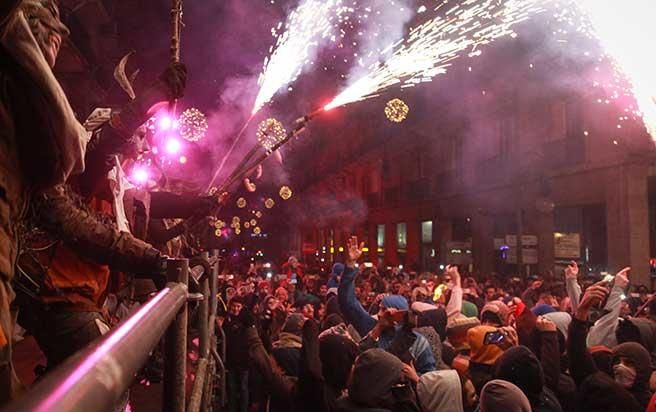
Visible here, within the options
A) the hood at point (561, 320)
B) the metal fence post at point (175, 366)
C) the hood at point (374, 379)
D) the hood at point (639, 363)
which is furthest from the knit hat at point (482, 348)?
the metal fence post at point (175, 366)

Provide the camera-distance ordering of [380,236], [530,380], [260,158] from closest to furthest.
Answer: [530,380] → [260,158] → [380,236]

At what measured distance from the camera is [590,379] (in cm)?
404

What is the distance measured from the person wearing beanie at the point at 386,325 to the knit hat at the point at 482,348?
362 millimetres

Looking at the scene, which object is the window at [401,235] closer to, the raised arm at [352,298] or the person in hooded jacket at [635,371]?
the raised arm at [352,298]

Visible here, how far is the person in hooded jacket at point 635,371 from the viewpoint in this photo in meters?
4.39

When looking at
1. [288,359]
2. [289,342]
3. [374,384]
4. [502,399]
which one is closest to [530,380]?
[502,399]

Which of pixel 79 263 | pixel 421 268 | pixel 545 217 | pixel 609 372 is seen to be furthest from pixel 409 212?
pixel 79 263

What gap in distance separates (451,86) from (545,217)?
8.25 metres

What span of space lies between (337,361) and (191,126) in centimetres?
844

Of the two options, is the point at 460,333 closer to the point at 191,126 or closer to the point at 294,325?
the point at 294,325

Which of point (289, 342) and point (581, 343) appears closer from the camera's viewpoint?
point (581, 343)

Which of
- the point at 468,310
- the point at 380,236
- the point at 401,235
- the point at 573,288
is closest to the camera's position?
the point at 573,288

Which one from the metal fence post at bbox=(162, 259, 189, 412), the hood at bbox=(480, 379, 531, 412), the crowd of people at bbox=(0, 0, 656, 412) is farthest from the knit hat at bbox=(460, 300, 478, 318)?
the metal fence post at bbox=(162, 259, 189, 412)

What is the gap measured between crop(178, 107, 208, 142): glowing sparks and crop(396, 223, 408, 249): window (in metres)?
24.1
